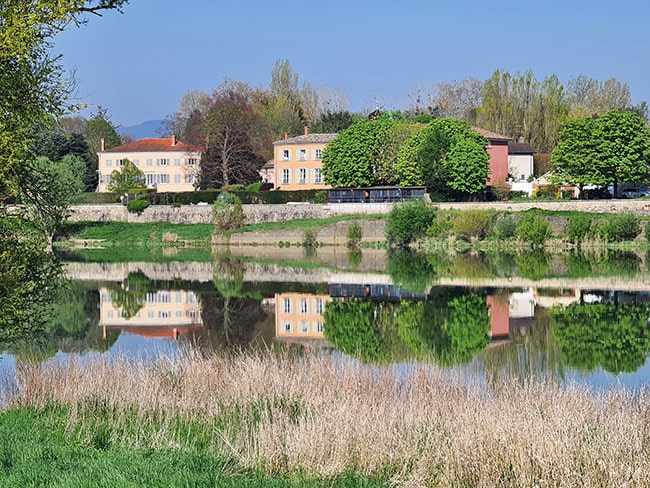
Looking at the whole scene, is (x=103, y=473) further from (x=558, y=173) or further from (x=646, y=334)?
(x=558, y=173)

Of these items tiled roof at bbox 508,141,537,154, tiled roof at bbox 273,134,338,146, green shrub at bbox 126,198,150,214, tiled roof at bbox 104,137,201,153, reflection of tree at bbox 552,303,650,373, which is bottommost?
reflection of tree at bbox 552,303,650,373

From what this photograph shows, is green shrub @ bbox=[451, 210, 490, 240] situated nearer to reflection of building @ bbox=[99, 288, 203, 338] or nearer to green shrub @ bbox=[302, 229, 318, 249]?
green shrub @ bbox=[302, 229, 318, 249]

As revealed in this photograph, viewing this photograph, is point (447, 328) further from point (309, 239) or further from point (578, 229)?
point (309, 239)

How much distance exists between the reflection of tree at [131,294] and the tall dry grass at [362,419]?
1401cm

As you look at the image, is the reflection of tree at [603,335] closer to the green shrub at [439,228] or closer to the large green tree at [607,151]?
the green shrub at [439,228]

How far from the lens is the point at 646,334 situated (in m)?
21.6

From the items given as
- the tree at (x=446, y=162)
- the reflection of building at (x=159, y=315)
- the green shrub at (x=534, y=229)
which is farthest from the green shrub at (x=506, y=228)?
the reflection of building at (x=159, y=315)

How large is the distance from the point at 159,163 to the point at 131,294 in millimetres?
59564

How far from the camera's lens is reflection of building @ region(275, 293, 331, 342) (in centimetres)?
2222

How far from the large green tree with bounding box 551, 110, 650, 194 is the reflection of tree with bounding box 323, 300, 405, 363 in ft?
120

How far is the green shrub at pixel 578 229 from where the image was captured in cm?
5319

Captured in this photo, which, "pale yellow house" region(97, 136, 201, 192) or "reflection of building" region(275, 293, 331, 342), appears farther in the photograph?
"pale yellow house" region(97, 136, 201, 192)

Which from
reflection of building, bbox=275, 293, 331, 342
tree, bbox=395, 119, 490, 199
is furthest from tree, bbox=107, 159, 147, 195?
reflection of building, bbox=275, 293, 331, 342

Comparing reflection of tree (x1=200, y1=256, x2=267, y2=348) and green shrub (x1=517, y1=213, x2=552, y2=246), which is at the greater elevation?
green shrub (x1=517, y1=213, x2=552, y2=246)
